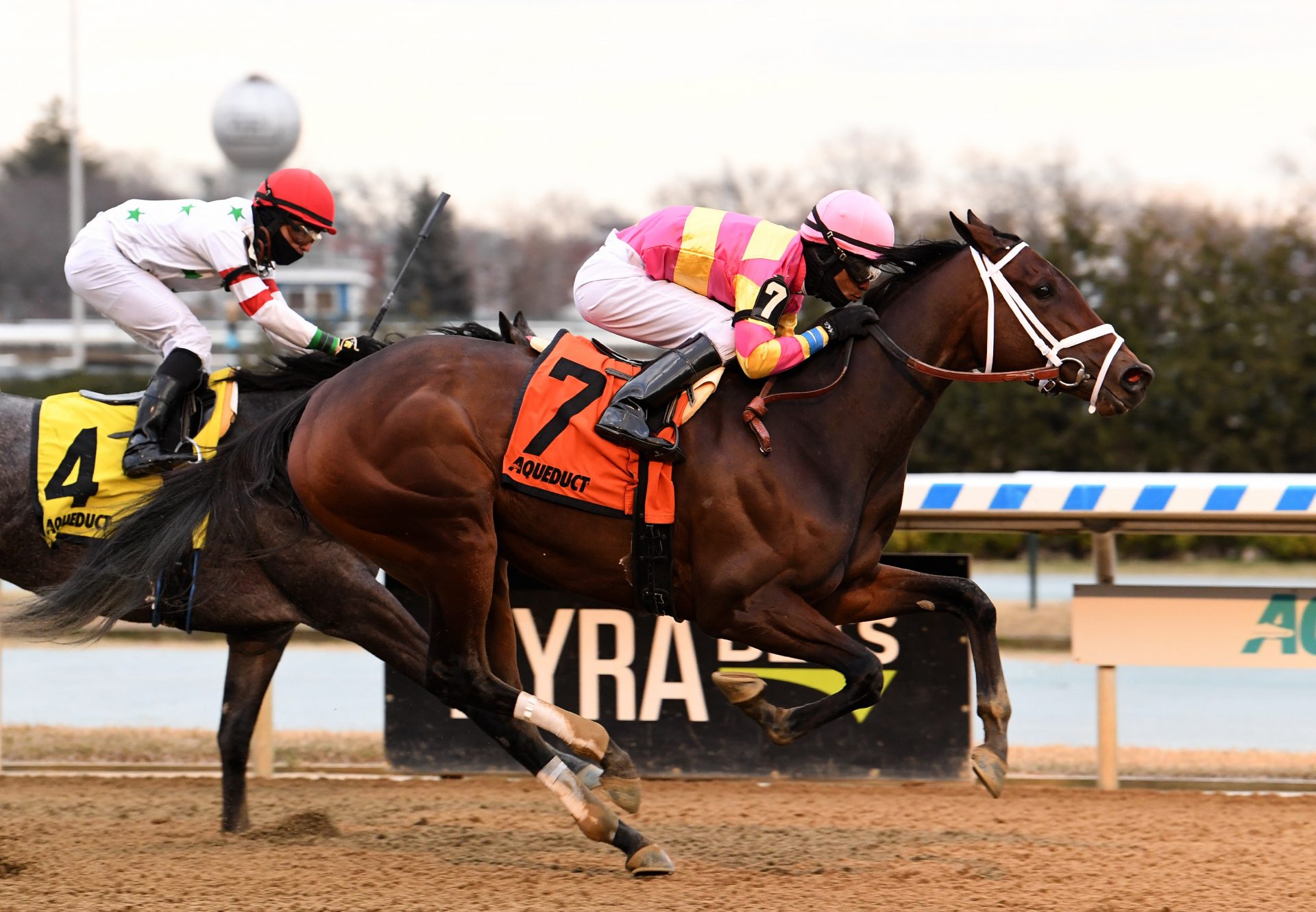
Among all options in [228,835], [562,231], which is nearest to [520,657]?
[228,835]

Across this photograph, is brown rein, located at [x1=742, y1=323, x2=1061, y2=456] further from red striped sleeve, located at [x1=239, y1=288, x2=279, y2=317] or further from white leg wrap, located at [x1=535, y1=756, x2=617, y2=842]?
red striped sleeve, located at [x1=239, y1=288, x2=279, y2=317]

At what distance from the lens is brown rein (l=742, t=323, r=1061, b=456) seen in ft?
14.3

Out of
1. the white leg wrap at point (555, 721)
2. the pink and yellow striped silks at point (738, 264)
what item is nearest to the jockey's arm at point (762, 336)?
the pink and yellow striped silks at point (738, 264)

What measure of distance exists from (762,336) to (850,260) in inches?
15.8

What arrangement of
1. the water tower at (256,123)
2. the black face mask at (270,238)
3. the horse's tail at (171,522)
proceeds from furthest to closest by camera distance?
the water tower at (256,123) < the black face mask at (270,238) < the horse's tail at (171,522)

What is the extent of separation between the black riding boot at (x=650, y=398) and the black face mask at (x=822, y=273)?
408mm

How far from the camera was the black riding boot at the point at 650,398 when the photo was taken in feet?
14.0

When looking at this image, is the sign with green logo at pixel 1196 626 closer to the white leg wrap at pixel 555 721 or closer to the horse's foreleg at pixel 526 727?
the horse's foreleg at pixel 526 727

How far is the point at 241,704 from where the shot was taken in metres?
→ 5.30

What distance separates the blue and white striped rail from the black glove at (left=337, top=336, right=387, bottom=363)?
2011mm

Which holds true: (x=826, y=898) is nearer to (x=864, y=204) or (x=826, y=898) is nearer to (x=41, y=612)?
(x=864, y=204)

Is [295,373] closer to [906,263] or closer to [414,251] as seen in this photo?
[414,251]

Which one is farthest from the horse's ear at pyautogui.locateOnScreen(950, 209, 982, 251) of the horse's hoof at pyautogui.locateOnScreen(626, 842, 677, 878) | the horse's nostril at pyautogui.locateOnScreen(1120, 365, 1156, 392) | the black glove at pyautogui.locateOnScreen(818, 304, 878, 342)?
the horse's hoof at pyautogui.locateOnScreen(626, 842, 677, 878)

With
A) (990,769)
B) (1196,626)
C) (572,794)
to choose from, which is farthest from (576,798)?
(1196,626)
